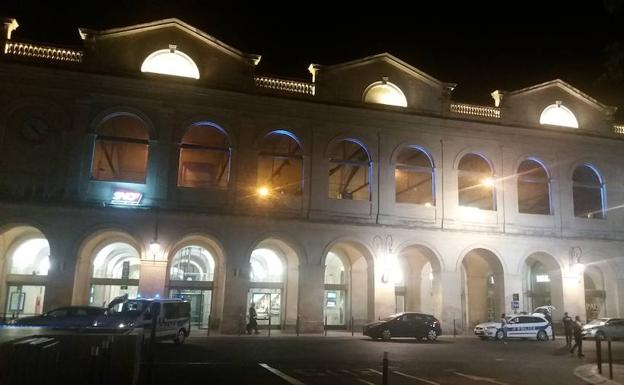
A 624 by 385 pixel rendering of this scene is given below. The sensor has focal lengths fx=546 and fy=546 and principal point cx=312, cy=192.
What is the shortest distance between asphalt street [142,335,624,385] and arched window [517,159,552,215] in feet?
34.1

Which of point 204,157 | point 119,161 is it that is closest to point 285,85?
point 204,157

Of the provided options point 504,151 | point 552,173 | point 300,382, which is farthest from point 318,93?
point 300,382

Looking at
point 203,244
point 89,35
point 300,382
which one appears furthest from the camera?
point 203,244

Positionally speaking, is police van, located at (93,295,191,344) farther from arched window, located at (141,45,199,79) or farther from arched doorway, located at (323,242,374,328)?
arched window, located at (141,45,199,79)

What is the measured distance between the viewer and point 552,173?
32.2 m

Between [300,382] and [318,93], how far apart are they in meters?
19.1

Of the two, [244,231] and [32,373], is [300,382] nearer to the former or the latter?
[32,373]

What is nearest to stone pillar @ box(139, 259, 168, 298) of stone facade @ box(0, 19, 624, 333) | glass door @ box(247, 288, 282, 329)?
stone facade @ box(0, 19, 624, 333)

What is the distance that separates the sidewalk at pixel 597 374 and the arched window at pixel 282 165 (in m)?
16.0

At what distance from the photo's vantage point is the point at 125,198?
25.4m

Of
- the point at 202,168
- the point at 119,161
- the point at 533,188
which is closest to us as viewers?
the point at 119,161

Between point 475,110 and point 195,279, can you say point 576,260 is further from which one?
point 195,279

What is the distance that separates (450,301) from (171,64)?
62.9 feet

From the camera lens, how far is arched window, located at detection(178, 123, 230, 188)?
93.0 ft
